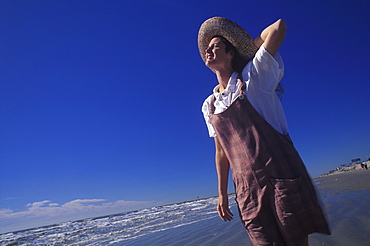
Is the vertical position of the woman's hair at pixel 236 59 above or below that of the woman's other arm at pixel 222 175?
above

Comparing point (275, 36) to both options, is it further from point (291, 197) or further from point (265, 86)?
point (291, 197)

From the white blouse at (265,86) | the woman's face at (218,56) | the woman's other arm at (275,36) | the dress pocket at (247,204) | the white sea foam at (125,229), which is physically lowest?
the white sea foam at (125,229)

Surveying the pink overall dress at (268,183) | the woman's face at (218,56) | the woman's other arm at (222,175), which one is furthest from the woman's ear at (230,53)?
the woman's other arm at (222,175)

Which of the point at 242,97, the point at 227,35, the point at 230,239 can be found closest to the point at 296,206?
the point at 242,97

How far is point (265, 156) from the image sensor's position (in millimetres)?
1214

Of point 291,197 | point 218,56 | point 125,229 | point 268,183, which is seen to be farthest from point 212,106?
point 125,229

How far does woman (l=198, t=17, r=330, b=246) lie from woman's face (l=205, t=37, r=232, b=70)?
13 centimetres

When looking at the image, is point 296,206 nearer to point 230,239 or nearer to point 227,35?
point 227,35

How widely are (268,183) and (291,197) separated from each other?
124mm

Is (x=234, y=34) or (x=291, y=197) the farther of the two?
(x=234, y=34)

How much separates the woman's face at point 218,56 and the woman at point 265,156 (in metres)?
0.13

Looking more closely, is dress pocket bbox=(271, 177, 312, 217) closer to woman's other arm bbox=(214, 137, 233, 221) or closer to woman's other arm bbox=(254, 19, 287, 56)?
woman's other arm bbox=(214, 137, 233, 221)

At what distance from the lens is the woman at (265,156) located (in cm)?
115

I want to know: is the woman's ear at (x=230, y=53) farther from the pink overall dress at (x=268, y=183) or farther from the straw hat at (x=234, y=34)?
the pink overall dress at (x=268, y=183)
